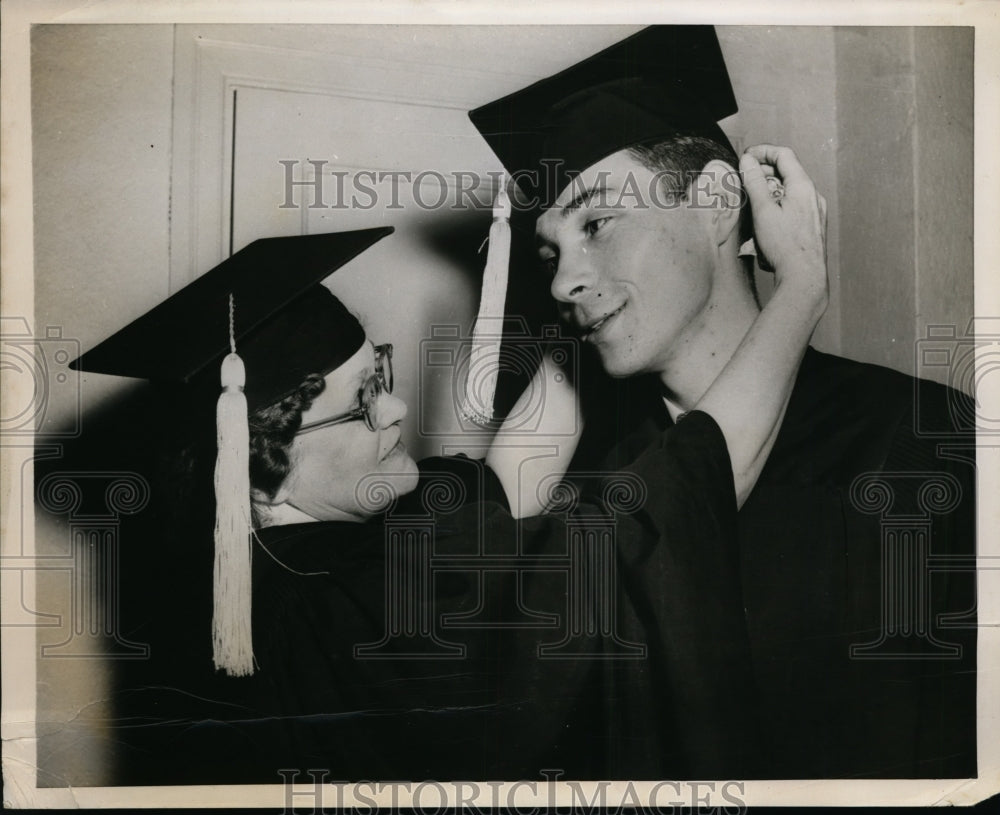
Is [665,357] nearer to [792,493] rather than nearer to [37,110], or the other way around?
[792,493]

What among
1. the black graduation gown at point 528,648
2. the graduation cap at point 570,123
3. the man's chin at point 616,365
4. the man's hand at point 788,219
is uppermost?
the graduation cap at point 570,123

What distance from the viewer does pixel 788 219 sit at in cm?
225

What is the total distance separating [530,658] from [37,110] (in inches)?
70.6

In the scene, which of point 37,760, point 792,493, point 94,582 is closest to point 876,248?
point 792,493

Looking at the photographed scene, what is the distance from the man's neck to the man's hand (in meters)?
0.17

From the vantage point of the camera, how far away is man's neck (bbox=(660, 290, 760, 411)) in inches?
87.3

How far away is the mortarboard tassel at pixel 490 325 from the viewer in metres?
2.20

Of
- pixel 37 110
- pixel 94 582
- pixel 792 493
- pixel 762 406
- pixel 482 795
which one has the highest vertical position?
pixel 37 110

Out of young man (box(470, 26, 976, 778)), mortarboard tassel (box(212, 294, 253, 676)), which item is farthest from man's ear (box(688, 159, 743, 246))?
mortarboard tassel (box(212, 294, 253, 676))

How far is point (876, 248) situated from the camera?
7.44 feet

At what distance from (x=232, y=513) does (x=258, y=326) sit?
1.47ft

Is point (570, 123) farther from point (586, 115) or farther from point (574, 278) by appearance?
point (574, 278)

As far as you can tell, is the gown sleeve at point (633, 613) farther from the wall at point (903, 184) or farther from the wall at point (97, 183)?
the wall at point (97, 183)

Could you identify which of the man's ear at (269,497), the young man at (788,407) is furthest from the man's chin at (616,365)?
the man's ear at (269,497)
